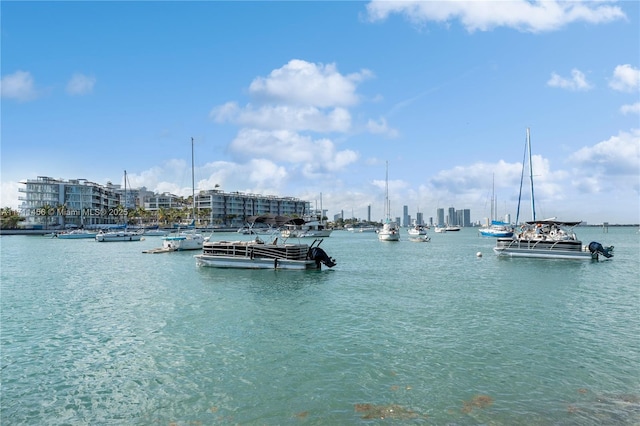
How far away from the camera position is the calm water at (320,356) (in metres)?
10.8

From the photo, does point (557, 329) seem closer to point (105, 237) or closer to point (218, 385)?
point (218, 385)

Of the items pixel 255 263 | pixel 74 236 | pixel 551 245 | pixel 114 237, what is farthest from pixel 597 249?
pixel 74 236

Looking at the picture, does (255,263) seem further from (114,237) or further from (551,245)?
(114,237)

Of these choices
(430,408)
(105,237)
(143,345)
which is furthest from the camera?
(105,237)

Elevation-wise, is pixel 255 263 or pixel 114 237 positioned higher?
pixel 114 237

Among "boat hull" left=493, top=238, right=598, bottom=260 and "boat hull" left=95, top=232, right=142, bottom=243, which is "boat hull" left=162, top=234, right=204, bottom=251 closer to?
"boat hull" left=95, top=232, right=142, bottom=243

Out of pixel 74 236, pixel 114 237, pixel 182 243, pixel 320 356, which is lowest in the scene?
pixel 320 356

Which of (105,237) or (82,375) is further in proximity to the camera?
(105,237)

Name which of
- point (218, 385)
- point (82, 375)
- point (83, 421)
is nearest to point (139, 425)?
point (83, 421)

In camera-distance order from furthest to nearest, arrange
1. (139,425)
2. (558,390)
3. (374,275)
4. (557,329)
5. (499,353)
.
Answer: (374,275) → (557,329) → (499,353) → (558,390) → (139,425)

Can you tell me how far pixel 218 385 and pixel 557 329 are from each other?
1538cm

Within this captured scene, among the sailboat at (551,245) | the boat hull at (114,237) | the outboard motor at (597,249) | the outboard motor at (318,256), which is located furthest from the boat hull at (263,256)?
the boat hull at (114,237)

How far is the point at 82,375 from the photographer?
44.2 ft

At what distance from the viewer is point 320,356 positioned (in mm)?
15086
